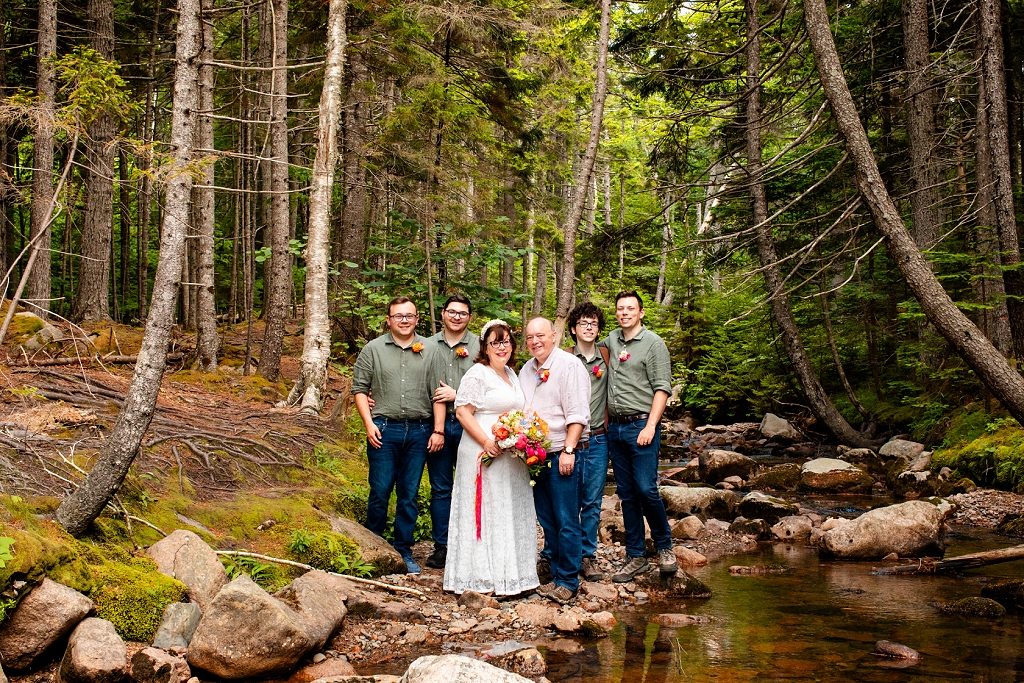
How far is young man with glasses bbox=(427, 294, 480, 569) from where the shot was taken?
665 cm

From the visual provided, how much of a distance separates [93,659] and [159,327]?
2.16 metres

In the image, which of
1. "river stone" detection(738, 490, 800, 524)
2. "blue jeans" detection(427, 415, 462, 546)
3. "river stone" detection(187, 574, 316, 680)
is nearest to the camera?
"river stone" detection(187, 574, 316, 680)

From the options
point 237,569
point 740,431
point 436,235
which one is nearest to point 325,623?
point 237,569

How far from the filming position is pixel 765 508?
33.1ft

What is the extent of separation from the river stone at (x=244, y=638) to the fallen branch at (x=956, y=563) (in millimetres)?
5829

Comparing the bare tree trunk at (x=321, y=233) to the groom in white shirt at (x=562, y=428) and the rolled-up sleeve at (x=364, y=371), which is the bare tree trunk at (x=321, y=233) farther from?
the groom in white shirt at (x=562, y=428)

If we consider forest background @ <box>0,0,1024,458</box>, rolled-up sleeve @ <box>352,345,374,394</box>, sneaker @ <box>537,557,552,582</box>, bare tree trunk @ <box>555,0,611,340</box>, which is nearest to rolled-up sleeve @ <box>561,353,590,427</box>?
sneaker @ <box>537,557,552,582</box>

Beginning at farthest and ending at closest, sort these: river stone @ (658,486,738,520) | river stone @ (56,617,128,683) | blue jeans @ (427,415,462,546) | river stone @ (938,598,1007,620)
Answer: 1. river stone @ (658,486,738,520)
2. blue jeans @ (427,415,462,546)
3. river stone @ (938,598,1007,620)
4. river stone @ (56,617,128,683)

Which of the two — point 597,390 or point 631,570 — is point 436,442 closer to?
point 597,390

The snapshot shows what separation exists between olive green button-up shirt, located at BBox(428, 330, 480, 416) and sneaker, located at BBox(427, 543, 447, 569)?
4.21 feet

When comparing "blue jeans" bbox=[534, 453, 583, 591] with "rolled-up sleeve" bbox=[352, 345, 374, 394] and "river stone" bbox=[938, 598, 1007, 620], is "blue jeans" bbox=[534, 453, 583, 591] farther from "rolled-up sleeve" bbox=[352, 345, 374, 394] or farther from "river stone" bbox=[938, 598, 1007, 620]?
"river stone" bbox=[938, 598, 1007, 620]

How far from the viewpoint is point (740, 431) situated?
743 inches

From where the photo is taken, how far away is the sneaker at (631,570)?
6.81 metres

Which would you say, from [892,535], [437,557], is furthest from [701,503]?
[437,557]
